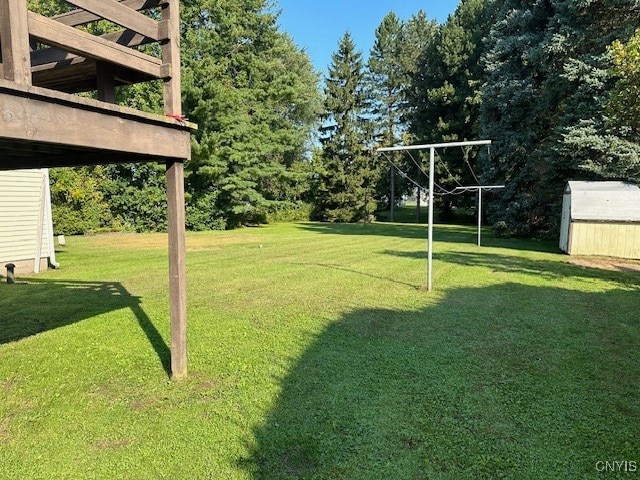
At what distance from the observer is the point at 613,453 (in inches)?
105

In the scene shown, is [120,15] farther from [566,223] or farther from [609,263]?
[566,223]

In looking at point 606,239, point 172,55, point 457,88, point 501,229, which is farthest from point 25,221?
point 457,88

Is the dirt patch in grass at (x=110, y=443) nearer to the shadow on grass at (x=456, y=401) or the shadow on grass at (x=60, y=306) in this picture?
the shadow on grass at (x=456, y=401)

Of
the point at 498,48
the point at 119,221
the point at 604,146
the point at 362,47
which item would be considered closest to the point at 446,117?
the point at 362,47

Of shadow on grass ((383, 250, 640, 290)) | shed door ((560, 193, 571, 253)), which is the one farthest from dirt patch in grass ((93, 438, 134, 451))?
shed door ((560, 193, 571, 253))

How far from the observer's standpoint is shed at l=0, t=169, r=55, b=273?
877 centimetres

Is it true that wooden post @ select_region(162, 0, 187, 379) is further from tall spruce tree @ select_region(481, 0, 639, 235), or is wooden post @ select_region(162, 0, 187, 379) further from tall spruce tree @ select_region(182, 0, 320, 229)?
tall spruce tree @ select_region(182, 0, 320, 229)

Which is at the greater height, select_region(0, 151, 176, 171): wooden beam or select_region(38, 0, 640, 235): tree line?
select_region(38, 0, 640, 235): tree line

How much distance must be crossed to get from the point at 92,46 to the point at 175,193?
1.21 m

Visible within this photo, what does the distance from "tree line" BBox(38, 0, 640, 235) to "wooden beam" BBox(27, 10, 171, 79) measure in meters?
6.48

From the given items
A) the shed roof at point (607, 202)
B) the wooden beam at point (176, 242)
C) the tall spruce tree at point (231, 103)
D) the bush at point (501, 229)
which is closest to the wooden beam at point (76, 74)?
the wooden beam at point (176, 242)

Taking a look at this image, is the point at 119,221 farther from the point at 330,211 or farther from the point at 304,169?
the point at 330,211

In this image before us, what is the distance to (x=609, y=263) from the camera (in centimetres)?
1124

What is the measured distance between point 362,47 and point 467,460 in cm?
3721
